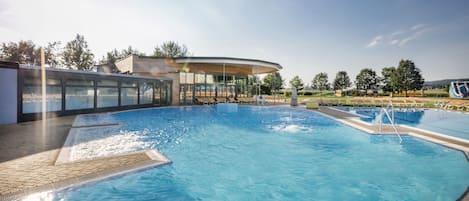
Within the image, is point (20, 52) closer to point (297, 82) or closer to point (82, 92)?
point (82, 92)

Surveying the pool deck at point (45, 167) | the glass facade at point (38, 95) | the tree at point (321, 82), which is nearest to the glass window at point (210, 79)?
the glass facade at point (38, 95)

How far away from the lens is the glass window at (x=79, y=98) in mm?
12195

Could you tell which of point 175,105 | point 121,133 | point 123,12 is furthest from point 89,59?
point 121,133

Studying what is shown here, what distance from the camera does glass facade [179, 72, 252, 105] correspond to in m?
21.6

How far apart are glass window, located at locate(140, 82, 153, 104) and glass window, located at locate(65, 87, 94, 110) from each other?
4325 mm

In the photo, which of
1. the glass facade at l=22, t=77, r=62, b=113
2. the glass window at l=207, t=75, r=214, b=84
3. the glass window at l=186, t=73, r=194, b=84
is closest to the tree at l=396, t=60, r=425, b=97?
the glass window at l=207, t=75, r=214, b=84

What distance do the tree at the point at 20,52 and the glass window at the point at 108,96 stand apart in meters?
30.8

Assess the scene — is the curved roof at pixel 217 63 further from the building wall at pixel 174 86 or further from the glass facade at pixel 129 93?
the glass facade at pixel 129 93

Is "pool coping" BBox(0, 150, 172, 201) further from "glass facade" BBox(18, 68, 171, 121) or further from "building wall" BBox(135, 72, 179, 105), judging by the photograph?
"building wall" BBox(135, 72, 179, 105)

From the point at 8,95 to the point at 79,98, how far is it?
12.7 feet

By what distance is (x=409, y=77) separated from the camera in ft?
152

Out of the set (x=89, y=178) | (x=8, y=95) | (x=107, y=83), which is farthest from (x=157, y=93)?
(x=89, y=178)

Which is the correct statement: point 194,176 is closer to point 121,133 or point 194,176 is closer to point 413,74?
A: point 121,133

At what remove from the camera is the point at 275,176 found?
4559 mm
